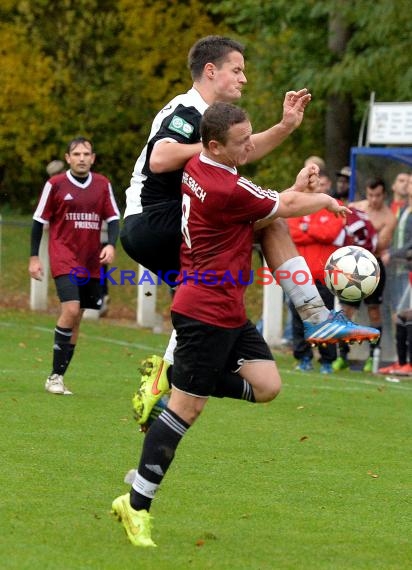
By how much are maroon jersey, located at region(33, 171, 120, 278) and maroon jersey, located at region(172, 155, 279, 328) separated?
5.65 m

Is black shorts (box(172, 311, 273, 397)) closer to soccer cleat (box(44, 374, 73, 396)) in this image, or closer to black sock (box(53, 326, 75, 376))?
black sock (box(53, 326, 75, 376))

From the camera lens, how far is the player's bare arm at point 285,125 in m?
7.59

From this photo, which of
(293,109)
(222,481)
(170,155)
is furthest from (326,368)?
(170,155)

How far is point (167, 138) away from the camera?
7.51 metres

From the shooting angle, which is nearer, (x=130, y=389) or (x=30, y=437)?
(x=30, y=437)

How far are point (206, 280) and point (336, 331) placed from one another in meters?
0.98

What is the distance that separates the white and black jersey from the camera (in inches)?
297

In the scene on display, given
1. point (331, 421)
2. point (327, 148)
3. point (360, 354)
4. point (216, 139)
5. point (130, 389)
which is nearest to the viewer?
point (216, 139)

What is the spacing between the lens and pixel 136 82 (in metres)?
35.6

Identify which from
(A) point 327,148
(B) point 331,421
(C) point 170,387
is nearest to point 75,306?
(B) point 331,421

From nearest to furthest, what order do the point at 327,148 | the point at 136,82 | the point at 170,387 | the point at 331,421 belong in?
1. the point at 170,387
2. the point at 331,421
3. the point at 327,148
4. the point at 136,82

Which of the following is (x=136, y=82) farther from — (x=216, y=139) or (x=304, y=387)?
(x=216, y=139)

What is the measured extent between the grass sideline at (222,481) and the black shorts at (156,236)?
139cm

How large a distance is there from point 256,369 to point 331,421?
456 centimetres
